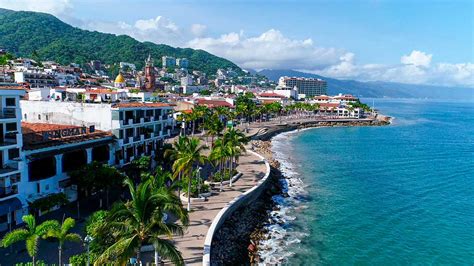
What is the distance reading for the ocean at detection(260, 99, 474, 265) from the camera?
33938 millimetres

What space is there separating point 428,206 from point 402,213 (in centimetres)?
522

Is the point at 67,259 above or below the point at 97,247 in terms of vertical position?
below

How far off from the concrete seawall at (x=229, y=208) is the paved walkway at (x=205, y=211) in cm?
51

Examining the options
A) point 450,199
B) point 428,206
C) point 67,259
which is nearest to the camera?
point 67,259

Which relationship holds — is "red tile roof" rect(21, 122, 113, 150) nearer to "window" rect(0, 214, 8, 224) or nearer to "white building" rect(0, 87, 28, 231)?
"white building" rect(0, 87, 28, 231)

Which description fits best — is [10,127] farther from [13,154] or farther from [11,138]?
[13,154]

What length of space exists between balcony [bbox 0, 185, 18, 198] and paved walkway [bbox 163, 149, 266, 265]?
12818 millimetres

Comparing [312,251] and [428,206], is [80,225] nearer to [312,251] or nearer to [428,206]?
[312,251]

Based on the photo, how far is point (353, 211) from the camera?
45.3 m

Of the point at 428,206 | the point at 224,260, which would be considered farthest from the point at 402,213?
the point at 224,260

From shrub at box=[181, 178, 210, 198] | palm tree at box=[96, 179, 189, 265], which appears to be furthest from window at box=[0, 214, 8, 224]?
palm tree at box=[96, 179, 189, 265]

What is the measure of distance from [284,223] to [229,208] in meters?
7.00

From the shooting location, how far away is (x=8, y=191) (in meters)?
28.9

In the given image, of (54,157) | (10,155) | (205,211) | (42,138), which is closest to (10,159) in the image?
(10,155)
